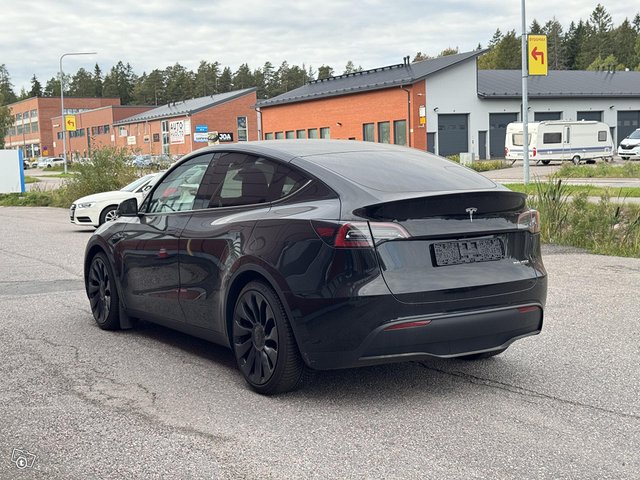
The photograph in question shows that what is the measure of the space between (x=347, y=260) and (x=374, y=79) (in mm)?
55370

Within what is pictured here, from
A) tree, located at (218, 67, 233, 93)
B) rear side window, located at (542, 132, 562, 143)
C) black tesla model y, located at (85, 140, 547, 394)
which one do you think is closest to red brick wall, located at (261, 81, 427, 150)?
rear side window, located at (542, 132, 562, 143)

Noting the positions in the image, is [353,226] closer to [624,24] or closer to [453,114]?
[453,114]

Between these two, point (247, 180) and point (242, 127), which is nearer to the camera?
point (247, 180)

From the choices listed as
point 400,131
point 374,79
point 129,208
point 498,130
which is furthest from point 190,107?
point 129,208

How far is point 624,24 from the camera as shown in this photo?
140 m

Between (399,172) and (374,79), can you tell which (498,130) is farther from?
(399,172)

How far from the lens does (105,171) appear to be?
27109mm

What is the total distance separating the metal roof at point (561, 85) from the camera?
58.0 meters

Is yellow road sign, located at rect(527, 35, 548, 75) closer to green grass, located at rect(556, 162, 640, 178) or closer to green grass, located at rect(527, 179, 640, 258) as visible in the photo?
green grass, located at rect(556, 162, 640, 178)

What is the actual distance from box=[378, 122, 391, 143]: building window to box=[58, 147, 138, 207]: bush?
3061 centimetres

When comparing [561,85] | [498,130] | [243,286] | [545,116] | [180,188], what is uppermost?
[561,85]

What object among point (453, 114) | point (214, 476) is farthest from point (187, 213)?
point (453, 114)

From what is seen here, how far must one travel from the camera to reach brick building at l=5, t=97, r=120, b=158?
137250 millimetres

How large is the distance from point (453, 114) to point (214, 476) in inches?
2085
